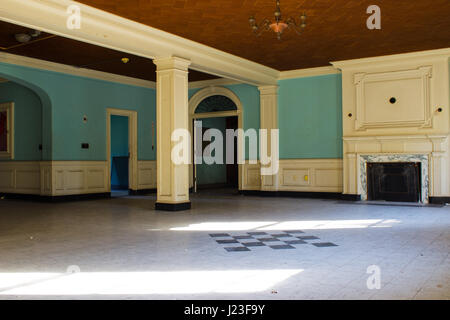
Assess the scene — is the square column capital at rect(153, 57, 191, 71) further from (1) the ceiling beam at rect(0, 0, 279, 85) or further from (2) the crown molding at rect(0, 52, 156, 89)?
(2) the crown molding at rect(0, 52, 156, 89)

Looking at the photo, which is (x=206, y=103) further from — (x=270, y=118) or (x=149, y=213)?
(x=149, y=213)

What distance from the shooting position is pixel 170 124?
7711mm

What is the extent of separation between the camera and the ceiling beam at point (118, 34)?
5.41 meters

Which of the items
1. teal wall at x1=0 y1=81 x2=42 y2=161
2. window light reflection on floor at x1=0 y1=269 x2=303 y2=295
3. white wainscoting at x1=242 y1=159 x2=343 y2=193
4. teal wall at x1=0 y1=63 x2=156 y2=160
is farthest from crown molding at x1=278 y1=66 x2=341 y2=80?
window light reflection on floor at x1=0 y1=269 x2=303 y2=295

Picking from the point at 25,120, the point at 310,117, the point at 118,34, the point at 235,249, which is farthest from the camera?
the point at 25,120

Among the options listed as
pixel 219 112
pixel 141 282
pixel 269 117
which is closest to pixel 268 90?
pixel 269 117

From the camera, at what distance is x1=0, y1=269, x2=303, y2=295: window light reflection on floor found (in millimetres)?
2936

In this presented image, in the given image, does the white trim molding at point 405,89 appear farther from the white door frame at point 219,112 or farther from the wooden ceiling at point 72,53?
the wooden ceiling at point 72,53

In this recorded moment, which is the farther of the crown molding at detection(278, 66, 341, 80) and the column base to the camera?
the crown molding at detection(278, 66, 341, 80)

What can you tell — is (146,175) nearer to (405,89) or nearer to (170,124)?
(170,124)

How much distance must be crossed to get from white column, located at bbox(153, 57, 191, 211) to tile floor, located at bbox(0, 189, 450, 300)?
21.2 inches

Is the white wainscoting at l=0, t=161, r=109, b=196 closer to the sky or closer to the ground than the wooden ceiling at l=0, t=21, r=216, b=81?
closer to the ground

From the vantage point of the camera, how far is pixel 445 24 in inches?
269

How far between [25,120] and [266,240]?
800 centimetres
